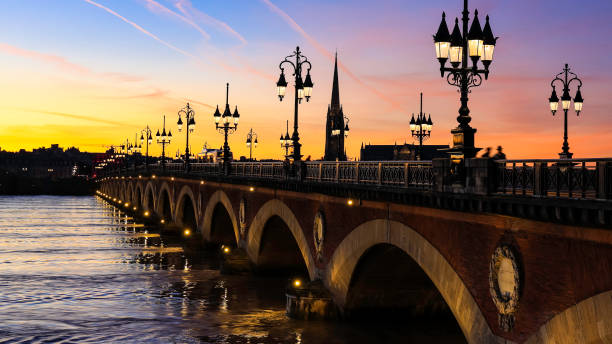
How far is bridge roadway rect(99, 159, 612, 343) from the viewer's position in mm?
12961

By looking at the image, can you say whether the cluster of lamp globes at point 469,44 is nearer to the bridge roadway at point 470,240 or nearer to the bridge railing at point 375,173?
the bridge roadway at point 470,240

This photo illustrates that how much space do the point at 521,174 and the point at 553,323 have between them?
278 cm

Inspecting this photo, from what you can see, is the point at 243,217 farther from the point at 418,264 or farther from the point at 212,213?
the point at 418,264

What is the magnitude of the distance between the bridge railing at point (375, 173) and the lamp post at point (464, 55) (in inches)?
64.1

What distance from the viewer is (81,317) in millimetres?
29641

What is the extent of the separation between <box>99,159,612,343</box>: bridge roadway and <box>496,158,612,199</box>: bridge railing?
2cm

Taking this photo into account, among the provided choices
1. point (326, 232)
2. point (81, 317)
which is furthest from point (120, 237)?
point (326, 232)

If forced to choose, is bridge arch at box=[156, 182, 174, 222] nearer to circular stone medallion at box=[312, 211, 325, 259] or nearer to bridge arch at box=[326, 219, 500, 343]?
circular stone medallion at box=[312, 211, 325, 259]

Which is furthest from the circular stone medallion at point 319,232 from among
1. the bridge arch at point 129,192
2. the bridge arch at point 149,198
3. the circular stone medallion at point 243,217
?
the bridge arch at point 129,192

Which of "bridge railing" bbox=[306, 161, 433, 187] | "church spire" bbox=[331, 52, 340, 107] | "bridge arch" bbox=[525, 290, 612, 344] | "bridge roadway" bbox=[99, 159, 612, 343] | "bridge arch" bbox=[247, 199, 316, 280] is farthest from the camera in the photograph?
"church spire" bbox=[331, 52, 340, 107]

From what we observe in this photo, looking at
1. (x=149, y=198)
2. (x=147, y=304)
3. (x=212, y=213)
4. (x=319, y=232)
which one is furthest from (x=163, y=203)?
(x=319, y=232)

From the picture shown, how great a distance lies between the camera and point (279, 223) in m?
38.0

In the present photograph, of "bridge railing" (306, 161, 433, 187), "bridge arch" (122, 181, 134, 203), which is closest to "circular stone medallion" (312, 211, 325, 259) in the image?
"bridge railing" (306, 161, 433, 187)

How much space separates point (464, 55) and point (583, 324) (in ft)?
22.4
